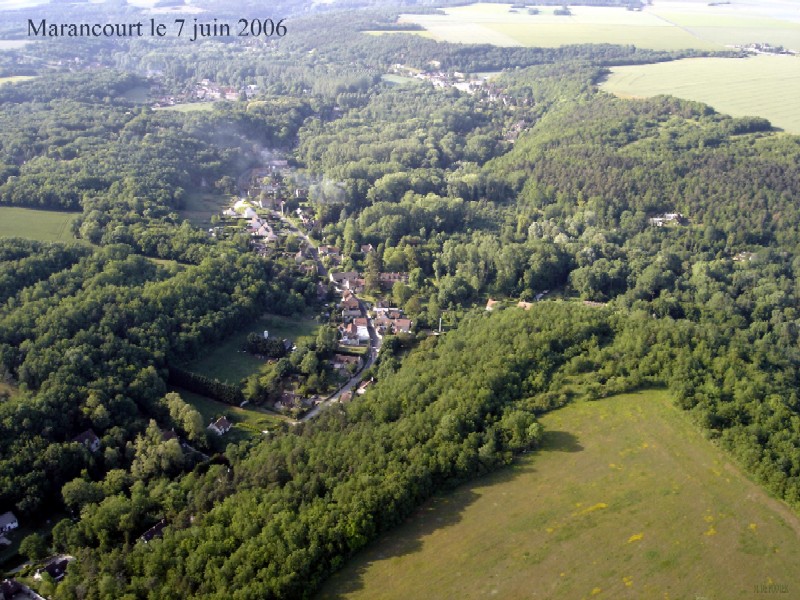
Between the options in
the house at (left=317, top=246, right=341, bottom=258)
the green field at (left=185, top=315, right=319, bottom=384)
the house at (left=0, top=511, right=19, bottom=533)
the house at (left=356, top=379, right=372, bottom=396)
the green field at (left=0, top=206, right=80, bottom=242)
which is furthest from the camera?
the house at (left=317, top=246, right=341, bottom=258)

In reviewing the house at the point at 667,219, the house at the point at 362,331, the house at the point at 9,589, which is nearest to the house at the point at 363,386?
the house at the point at 362,331

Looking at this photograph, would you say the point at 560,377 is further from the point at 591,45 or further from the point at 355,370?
the point at 591,45

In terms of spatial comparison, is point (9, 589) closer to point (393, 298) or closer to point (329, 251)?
point (393, 298)

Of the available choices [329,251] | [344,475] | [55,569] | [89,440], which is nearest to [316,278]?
[329,251]

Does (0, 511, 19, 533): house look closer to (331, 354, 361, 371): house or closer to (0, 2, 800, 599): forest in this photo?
(0, 2, 800, 599): forest

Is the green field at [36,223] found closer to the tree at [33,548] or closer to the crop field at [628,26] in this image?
the tree at [33,548]

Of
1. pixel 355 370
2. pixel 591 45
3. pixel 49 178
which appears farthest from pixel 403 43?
pixel 355 370

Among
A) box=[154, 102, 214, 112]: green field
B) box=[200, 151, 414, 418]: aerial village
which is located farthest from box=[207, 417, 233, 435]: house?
box=[154, 102, 214, 112]: green field
